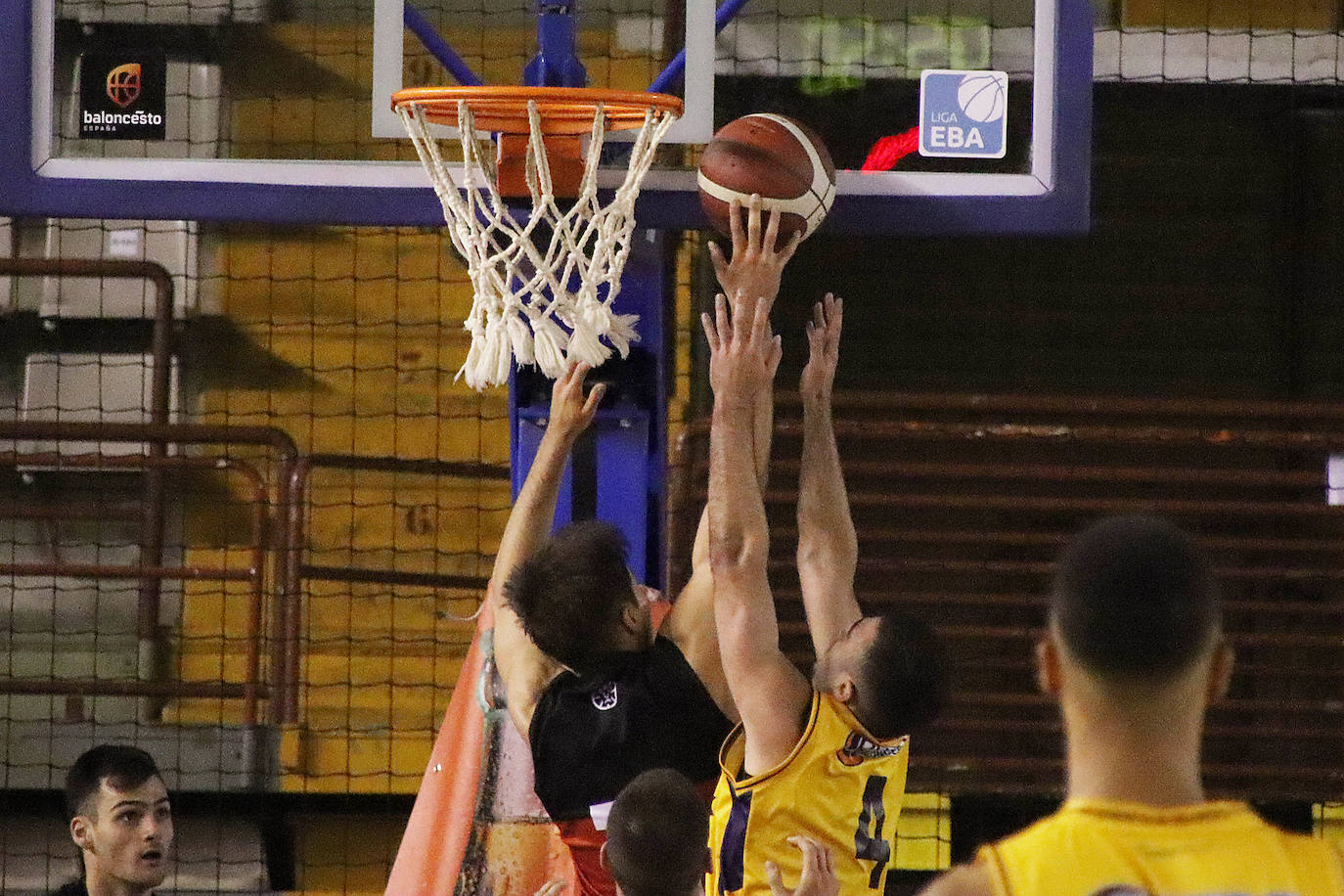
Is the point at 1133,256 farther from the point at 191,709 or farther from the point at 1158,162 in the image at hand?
the point at 191,709

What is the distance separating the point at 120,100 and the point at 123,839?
1.80 metres

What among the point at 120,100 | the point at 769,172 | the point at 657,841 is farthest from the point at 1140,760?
the point at 120,100

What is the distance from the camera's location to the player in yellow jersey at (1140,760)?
5.45 ft

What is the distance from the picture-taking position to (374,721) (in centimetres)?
741

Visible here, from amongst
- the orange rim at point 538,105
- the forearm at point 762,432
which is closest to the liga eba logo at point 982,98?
the orange rim at point 538,105

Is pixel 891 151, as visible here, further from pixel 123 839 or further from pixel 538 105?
pixel 123 839

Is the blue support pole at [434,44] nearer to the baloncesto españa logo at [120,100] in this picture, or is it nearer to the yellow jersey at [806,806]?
the baloncesto españa logo at [120,100]

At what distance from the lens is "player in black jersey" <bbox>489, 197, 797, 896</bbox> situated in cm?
347

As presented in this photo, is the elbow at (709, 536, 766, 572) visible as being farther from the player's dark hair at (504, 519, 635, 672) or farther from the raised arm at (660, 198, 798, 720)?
the player's dark hair at (504, 519, 635, 672)

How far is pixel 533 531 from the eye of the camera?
3.86 m

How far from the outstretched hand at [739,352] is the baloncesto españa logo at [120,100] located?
183 cm

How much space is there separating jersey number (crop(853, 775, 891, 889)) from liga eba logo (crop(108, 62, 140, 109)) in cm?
251

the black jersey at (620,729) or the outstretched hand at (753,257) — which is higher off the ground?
the outstretched hand at (753,257)

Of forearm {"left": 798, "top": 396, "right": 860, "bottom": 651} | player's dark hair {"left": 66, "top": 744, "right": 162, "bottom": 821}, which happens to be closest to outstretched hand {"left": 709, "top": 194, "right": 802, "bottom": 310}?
forearm {"left": 798, "top": 396, "right": 860, "bottom": 651}
